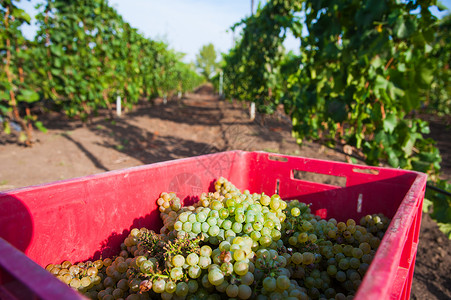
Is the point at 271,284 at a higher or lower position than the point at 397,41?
→ lower

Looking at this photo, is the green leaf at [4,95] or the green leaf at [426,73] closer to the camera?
the green leaf at [426,73]

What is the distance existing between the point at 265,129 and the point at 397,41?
5325 millimetres

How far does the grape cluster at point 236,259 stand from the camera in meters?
0.87

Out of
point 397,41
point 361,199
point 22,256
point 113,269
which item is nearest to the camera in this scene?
point 22,256

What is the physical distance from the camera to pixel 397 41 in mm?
2365

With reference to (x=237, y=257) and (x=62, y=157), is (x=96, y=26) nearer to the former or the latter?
(x=62, y=157)

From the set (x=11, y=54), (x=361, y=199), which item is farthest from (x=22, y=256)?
(x=11, y=54)

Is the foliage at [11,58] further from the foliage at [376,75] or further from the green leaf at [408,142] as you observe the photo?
the green leaf at [408,142]

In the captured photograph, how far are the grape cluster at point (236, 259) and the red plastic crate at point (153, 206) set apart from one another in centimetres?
12

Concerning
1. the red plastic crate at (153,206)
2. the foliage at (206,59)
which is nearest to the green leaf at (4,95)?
the red plastic crate at (153,206)

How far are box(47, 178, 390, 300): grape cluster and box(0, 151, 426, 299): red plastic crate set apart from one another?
116 millimetres

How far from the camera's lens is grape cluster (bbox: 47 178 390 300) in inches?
34.2

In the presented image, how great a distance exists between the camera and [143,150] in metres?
5.75

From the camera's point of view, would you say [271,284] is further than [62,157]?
No
